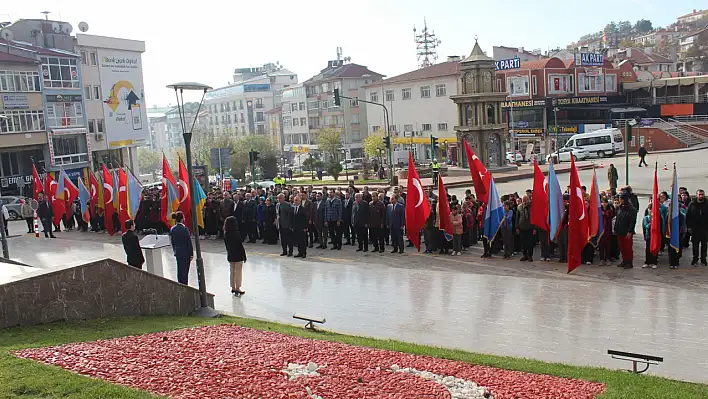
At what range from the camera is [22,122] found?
163ft

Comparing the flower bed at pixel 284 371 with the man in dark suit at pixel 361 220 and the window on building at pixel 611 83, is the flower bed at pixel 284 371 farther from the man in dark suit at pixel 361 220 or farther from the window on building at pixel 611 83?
the window on building at pixel 611 83

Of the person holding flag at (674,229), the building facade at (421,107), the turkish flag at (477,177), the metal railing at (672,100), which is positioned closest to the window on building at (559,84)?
the metal railing at (672,100)

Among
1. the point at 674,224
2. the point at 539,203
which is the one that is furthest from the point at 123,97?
the point at 674,224

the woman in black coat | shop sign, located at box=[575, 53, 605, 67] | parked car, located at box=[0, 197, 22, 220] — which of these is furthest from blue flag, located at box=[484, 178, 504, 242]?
shop sign, located at box=[575, 53, 605, 67]

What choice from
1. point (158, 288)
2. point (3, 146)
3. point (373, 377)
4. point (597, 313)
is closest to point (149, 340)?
point (158, 288)

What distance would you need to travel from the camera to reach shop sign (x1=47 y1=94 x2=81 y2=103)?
173 ft

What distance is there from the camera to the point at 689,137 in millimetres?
62375

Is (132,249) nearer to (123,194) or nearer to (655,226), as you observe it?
(123,194)

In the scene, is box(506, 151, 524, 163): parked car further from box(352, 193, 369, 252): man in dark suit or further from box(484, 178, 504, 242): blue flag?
box(484, 178, 504, 242): blue flag

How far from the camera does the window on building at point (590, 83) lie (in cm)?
7219

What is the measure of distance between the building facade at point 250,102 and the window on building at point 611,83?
58.5 metres

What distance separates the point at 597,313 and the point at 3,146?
1841 inches

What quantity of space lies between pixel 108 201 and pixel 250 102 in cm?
9510

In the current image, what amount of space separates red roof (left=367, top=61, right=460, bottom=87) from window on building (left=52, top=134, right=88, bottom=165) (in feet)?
113
